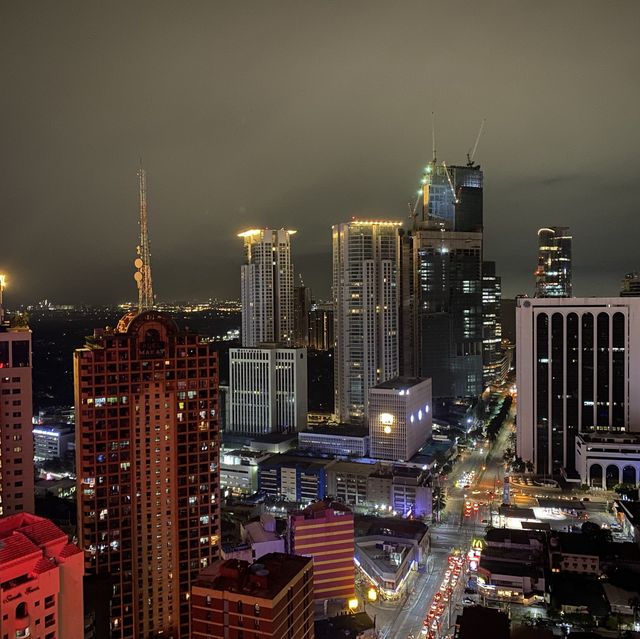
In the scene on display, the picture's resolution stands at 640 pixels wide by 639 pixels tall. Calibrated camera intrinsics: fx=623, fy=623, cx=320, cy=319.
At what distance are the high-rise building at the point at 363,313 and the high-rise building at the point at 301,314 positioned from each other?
12.3 m

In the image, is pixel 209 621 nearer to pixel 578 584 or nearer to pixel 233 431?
pixel 578 584

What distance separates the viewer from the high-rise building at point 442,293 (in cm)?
5266

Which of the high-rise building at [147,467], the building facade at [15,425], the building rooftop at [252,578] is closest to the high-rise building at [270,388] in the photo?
the high-rise building at [147,467]

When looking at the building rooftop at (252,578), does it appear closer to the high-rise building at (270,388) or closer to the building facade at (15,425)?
the building facade at (15,425)

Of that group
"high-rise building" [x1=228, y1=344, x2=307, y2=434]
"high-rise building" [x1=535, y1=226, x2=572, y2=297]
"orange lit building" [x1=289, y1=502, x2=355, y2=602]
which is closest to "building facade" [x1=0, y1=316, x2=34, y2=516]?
"orange lit building" [x1=289, y1=502, x2=355, y2=602]

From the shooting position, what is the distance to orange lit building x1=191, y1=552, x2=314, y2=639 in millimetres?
11727

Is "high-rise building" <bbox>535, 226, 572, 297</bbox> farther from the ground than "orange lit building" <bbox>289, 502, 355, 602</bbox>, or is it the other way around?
"high-rise building" <bbox>535, 226, 572, 297</bbox>

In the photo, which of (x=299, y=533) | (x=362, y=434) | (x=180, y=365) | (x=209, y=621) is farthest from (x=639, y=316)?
(x=209, y=621)

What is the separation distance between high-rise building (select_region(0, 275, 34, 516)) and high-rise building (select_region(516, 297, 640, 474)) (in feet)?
81.0

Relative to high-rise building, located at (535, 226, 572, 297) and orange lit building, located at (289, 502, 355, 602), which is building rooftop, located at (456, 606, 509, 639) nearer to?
orange lit building, located at (289, 502, 355, 602)

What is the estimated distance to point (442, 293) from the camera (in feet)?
174

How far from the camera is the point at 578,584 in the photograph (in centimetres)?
2039

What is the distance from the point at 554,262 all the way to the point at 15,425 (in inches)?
2114

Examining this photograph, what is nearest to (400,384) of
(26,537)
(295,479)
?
(295,479)
